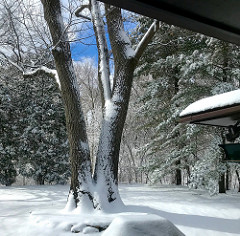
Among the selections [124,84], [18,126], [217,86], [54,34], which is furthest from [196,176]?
[18,126]

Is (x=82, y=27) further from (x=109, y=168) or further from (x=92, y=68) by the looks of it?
(x=92, y=68)

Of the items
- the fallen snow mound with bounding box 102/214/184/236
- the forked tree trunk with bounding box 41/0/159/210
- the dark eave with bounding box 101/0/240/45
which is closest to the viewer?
the dark eave with bounding box 101/0/240/45

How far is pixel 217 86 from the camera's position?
8.71m

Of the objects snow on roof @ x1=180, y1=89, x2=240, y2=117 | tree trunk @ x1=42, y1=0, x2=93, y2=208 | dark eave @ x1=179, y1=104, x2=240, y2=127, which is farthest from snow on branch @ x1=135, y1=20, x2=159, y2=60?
Answer: dark eave @ x1=179, y1=104, x2=240, y2=127

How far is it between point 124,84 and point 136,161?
655 inches

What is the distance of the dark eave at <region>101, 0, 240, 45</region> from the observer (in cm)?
83

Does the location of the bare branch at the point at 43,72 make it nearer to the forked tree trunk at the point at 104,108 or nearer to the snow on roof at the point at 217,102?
the forked tree trunk at the point at 104,108

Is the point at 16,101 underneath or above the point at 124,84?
above

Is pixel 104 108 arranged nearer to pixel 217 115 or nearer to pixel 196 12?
pixel 217 115

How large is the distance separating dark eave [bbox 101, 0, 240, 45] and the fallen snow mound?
2592mm

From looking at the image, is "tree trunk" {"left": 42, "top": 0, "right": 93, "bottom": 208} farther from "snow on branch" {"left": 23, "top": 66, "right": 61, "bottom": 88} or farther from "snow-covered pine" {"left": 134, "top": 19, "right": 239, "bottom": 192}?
"snow-covered pine" {"left": 134, "top": 19, "right": 239, "bottom": 192}

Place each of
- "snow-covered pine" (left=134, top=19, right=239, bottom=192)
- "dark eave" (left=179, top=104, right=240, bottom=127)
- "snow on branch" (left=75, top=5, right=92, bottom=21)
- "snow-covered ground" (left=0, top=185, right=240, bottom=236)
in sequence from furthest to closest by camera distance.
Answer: "snow-covered pine" (left=134, top=19, right=239, bottom=192), "snow on branch" (left=75, top=5, right=92, bottom=21), "snow-covered ground" (left=0, top=185, right=240, bottom=236), "dark eave" (left=179, top=104, right=240, bottom=127)

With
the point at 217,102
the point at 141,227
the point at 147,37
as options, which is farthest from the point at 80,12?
the point at 141,227

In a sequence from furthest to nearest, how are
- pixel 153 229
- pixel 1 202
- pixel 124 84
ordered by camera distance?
pixel 1 202 → pixel 124 84 → pixel 153 229
